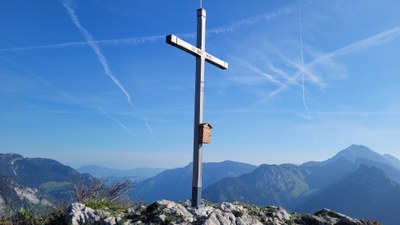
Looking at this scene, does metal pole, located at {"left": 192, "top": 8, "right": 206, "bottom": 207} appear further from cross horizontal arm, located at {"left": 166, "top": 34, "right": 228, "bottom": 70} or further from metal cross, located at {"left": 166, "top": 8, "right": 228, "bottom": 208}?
cross horizontal arm, located at {"left": 166, "top": 34, "right": 228, "bottom": 70}

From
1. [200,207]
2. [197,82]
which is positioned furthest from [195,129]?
[200,207]

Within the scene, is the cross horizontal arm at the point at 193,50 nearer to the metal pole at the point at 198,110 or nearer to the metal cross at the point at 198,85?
the metal cross at the point at 198,85

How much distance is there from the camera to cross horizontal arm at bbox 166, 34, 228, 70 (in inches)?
594

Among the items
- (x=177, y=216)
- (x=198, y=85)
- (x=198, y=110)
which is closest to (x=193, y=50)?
(x=198, y=85)

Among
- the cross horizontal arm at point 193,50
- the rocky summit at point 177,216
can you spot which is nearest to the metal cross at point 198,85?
the cross horizontal arm at point 193,50

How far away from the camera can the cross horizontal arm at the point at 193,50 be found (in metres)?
15.1

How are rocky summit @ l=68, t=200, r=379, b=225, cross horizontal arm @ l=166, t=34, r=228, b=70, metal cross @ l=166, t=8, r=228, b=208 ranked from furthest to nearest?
metal cross @ l=166, t=8, r=228, b=208
cross horizontal arm @ l=166, t=34, r=228, b=70
rocky summit @ l=68, t=200, r=379, b=225

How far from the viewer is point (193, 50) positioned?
16500 mm

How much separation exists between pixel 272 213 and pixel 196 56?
8.12 meters

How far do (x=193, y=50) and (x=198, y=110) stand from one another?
104 inches

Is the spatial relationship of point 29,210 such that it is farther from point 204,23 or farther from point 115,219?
point 204,23

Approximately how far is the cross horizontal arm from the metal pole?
10.7 inches

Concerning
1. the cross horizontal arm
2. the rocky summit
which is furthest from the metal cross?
the rocky summit

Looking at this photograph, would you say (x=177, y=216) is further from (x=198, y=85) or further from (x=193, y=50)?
(x=193, y=50)
